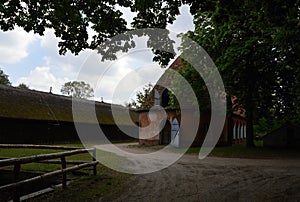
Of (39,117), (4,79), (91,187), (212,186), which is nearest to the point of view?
(91,187)

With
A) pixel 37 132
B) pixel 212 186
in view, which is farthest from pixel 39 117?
pixel 212 186

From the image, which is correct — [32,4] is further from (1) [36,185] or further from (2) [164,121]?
(2) [164,121]

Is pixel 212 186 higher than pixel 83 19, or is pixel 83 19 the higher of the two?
pixel 83 19

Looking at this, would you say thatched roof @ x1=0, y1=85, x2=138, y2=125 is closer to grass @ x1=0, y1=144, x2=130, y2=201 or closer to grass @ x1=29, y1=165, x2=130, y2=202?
grass @ x1=0, y1=144, x2=130, y2=201

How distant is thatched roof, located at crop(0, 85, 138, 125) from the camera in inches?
1106

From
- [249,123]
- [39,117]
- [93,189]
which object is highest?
[39,117]

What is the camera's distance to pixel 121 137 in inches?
1660

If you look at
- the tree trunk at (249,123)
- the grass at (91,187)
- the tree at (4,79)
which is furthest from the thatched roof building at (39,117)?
the tree at (4,79)

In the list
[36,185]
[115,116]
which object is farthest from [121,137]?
[36,185]

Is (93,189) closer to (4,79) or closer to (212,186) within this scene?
(212,186)

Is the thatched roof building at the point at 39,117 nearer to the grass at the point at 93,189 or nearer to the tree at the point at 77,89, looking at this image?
the grass at the point at 93,189

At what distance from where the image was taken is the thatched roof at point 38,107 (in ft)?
92.1

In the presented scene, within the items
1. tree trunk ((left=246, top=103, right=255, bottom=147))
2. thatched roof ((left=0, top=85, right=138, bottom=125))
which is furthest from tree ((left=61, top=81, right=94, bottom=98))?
tree trunk ((left=246, top=103, right=255, bottom=147))

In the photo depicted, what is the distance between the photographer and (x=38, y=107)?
31844mm
